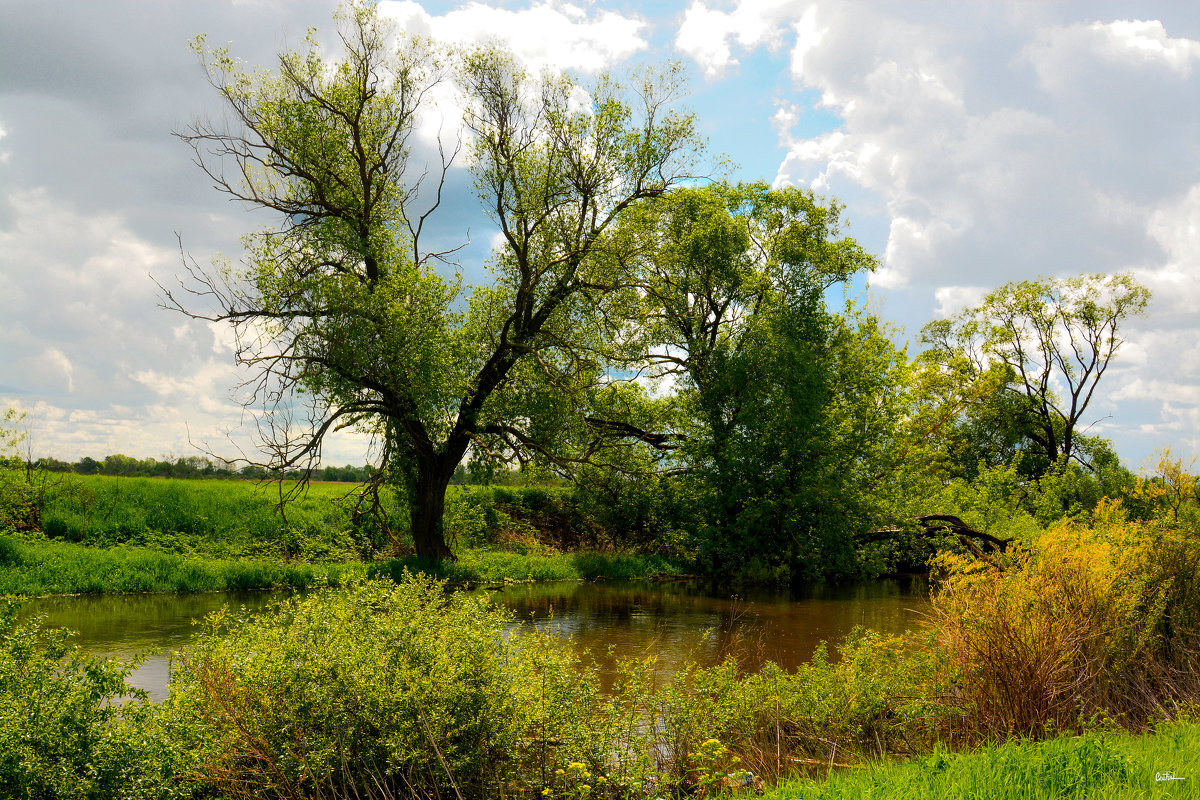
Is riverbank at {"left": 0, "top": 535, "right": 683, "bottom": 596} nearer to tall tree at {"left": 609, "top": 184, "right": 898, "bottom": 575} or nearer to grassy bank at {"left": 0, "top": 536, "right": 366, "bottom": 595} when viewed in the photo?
grassy bank at {"left": 0, "top": 536, "right": 366, "bottom": 595}

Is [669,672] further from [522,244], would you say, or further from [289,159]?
[289,159]

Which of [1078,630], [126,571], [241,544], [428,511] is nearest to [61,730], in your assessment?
[1078,630]

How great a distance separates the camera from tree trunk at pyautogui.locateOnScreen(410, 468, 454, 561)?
22.5 m

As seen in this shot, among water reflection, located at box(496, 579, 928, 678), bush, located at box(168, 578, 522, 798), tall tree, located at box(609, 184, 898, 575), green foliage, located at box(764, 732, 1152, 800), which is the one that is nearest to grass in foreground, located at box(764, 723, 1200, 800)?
green foliage, located at box(764, 732, 1152, 800)

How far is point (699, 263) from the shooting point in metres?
26.5

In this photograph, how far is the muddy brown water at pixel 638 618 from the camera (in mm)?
12330

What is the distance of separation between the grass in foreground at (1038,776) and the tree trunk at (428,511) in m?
17.7

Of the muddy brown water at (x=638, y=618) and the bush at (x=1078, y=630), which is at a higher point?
the bush at (x=1078, y=630)

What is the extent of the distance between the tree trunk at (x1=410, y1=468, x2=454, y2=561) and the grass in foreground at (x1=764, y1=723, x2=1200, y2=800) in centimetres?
1765

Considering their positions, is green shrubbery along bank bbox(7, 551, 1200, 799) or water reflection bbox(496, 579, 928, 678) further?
water reflection bbox(496, 579, 928, 678)

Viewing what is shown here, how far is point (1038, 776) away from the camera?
547 cm

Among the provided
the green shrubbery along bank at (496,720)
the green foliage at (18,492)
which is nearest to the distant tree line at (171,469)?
the green foliage at (18,492)

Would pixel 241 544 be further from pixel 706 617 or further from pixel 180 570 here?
pixel 706 617

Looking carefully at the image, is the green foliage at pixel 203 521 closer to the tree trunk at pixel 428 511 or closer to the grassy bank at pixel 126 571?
the grassy bank at pixel 126 571
